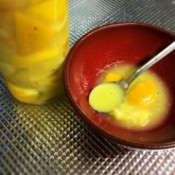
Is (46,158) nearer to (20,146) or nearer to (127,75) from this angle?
(20,146)

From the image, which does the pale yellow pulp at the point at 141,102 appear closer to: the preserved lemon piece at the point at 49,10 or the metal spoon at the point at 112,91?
the metal spoon at the point at 112,91

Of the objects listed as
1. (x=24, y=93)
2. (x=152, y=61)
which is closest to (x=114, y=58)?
(x=152, y=61)

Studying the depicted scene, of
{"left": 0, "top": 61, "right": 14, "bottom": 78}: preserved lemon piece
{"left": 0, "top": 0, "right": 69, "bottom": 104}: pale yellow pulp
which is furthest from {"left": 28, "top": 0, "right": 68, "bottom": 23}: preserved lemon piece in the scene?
{"left": 0, "top": 61, "right": 14, "bottom": 78}: preserved lemon piece

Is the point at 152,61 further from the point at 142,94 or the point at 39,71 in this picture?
the point at 39,71

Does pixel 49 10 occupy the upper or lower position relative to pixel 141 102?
upper

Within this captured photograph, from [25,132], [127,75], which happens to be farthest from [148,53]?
[25,132]

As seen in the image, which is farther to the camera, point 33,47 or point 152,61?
point 152,61
